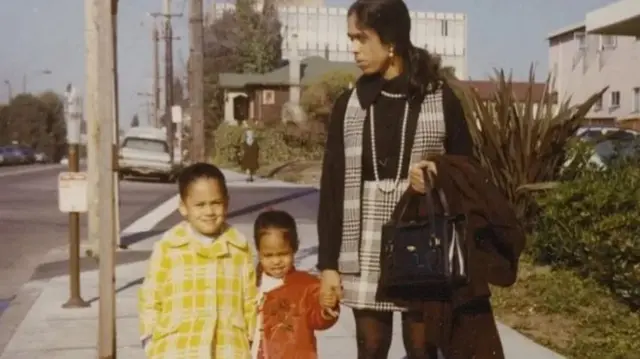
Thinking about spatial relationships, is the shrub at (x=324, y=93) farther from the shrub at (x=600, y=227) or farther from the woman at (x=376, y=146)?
the woman at (x=376, y=146)

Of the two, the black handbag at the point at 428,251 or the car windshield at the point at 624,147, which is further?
the car windshield at the point at 624,147

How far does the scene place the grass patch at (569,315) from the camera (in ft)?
23.4

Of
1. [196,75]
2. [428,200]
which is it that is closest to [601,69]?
[196,75]

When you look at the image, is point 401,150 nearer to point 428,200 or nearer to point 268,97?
point 428,200

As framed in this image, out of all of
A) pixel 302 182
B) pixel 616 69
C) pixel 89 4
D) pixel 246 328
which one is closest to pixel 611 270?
pixel 246 328

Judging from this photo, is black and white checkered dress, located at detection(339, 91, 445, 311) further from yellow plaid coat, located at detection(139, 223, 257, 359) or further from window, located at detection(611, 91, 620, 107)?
window, located at detection(611, 91, 620, 107)

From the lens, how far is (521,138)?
10.9 meters

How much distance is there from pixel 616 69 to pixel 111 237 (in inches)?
1519

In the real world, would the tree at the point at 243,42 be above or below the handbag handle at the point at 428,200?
above

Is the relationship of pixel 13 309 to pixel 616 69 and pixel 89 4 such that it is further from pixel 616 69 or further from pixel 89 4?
pixel 616 69

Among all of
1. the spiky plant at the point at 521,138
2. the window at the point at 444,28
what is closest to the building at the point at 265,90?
the spiky plant at the point at 521,138

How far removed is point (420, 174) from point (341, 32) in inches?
4447

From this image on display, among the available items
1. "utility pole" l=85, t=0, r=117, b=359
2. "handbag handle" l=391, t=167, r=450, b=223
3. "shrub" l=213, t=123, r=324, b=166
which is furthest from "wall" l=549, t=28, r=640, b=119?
"handbag handle" l=391, t=167, r=450, b=223

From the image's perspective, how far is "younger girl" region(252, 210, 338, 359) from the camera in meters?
4.20
